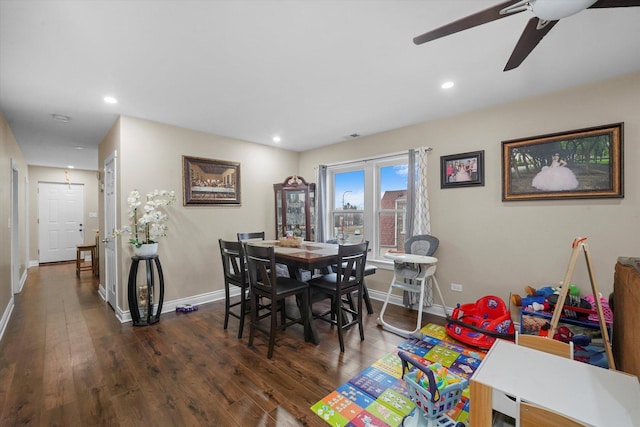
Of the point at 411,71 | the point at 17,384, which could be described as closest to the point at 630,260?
the point at 411,71

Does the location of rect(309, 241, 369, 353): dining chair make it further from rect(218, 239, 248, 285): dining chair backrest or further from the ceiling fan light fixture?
the ceiling fan light fixture

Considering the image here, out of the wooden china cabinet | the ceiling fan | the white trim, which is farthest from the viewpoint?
the wooden china cabinet

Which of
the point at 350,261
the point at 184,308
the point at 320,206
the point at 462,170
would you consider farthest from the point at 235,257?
the point at 462,170

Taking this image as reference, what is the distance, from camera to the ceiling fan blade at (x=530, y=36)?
133 centimetres

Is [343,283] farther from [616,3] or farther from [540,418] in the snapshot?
[616,3]

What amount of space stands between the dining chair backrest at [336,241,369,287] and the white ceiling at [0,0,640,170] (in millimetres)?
1554

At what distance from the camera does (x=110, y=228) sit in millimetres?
3871

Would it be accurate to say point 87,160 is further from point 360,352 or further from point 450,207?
point 450,207

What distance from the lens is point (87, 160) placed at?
592 centimetres

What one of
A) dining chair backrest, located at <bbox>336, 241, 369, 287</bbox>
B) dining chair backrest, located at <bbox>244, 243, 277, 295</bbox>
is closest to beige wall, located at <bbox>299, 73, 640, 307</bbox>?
dining chair backrest, located at <bbox>336, 241, 369, 287</bbox>

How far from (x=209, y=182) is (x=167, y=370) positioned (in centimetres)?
254

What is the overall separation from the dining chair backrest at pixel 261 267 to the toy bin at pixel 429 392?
127cm

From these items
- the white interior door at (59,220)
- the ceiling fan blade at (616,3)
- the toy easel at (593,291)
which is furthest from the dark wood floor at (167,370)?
the white interior door at (59,220)

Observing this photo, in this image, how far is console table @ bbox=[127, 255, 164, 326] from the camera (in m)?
3.15
